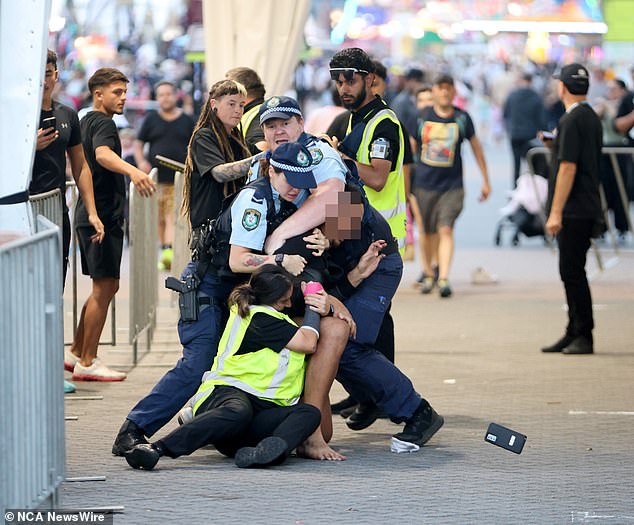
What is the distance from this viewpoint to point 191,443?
7039 mm

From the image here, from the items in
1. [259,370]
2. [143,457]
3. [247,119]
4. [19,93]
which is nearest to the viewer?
[19,93]

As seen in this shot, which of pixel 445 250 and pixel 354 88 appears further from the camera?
pixel 445 250

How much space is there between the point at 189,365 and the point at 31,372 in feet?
7.20

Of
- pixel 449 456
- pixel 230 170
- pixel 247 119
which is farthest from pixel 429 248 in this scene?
pixel 449 456

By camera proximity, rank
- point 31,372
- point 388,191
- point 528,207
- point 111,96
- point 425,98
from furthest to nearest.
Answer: point 528,207, point 425,98, point 111,96, point 388,191, point 31,372

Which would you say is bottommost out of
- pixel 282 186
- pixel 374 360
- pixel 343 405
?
pixel 343 405

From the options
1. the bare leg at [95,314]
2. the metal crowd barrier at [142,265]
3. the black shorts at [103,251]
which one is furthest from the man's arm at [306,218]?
the metal crowd barrier at [142,265]

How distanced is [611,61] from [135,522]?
36.8m

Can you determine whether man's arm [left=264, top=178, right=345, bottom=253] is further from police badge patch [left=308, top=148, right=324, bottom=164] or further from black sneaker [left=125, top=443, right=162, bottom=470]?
black sneaker [left=125, top=443, right=162, bottom=470]

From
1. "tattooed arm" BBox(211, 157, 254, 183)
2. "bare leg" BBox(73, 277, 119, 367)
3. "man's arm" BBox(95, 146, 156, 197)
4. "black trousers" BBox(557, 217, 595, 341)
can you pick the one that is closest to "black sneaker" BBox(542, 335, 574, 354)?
"black trousers" BBox(557, 217, 595, 341)

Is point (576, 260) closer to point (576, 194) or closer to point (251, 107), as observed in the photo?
point (576, 194)

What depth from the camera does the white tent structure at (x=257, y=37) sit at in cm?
1131

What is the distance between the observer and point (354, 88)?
27.6 feet

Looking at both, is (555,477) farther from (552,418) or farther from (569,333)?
(569,333)
